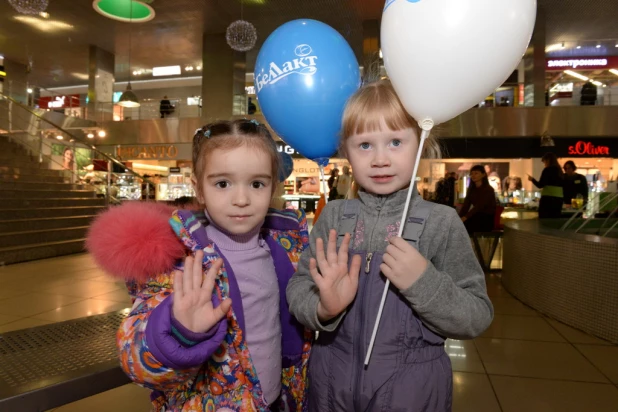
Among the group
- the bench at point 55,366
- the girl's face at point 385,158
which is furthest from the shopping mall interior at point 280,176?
the girl's face at point 385,158

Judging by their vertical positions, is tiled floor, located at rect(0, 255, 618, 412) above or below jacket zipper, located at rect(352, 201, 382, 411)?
below

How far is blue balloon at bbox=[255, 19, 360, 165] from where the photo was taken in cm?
123

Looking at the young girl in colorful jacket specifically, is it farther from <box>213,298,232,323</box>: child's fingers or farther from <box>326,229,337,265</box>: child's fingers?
<box>326,229,337,265</box>: child's fingers

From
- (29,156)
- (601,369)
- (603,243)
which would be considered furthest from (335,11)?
(601,369)

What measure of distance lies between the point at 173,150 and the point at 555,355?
38.0 feet

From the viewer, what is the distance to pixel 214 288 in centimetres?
91

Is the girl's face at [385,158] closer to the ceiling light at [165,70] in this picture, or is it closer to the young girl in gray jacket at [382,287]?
the young girl in gray jacket at [382,287]

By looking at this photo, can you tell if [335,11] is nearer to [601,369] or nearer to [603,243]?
[603,243]

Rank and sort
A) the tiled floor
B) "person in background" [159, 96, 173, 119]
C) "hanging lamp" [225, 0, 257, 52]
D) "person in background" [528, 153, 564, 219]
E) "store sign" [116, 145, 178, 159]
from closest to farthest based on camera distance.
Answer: the tiled floor → "person in background" [528, 153, 564, 219] → "hanging lamp" [225, 0, 257, 52] → "store sign" [116, 145, 178, 159] → "person in background" [159, 96, 173, 119]

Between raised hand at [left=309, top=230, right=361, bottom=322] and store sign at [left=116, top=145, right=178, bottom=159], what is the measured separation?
480 inches

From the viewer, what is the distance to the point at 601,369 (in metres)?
2.37

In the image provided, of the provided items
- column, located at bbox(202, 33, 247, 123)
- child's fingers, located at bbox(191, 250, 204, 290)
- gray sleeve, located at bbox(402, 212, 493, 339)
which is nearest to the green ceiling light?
column, located at bbox(202, 33, 247, 123)

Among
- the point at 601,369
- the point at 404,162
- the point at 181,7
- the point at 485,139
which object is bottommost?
the point at 601,369

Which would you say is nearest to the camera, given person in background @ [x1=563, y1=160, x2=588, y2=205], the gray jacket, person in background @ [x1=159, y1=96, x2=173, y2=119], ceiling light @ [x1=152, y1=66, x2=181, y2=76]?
the gray jacket
